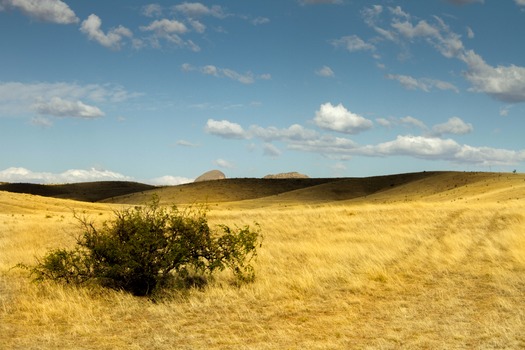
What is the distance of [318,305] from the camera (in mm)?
11844

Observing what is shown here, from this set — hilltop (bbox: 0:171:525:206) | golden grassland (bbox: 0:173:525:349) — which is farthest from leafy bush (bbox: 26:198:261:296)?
hilltop (bbox: 0:171:525:206)

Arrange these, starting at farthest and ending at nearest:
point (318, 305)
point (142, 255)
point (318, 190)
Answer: point (318, 190) < point (142, 255) < point (318, 305)

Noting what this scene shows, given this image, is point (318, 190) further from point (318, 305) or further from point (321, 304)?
point (318, 305)

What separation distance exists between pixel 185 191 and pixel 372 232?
66639mm

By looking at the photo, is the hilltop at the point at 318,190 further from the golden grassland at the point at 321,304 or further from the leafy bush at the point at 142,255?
the leafy bush at the point at 142,255

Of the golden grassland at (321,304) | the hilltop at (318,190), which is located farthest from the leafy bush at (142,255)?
the hilltop at (318,190)

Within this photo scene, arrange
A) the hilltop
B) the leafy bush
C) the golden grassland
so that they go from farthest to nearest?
the hilltop < the leafy bush < the golden grassland

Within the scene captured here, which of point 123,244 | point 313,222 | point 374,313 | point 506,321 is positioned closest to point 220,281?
point 123,244

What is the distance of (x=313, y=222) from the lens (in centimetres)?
2894

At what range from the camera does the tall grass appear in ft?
30.5

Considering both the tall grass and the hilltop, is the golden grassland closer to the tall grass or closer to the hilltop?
the tall grass

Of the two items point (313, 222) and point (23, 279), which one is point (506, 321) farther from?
point (313, 222)

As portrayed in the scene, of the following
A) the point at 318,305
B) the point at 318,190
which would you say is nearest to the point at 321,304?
the point at 318,305

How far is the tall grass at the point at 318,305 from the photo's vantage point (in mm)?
9289
